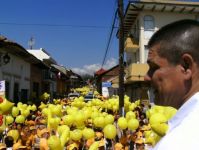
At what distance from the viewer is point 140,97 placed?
121ft

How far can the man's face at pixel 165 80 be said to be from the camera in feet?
5.64

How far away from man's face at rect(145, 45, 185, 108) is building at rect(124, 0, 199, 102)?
106 feet

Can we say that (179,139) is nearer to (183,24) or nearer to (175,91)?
(175,91)

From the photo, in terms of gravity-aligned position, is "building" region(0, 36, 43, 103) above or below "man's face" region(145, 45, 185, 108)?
above

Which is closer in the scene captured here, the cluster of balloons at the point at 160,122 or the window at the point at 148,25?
the cluster of balloons at the point at 160,122

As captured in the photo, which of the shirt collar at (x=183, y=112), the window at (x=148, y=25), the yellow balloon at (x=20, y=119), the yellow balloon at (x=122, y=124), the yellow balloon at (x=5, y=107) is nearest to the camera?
the shirt collar at (x=183, y=112)

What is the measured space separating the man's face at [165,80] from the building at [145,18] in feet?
106

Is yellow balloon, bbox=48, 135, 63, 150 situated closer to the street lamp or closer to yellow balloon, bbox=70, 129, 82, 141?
yellow balloon, bbox=70, 129, 82, 141

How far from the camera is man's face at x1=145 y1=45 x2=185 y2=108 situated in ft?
5.64

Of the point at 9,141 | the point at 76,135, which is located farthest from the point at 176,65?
the point at 9,141

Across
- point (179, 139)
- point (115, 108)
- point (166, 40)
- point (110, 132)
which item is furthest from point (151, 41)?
point (115, 108)

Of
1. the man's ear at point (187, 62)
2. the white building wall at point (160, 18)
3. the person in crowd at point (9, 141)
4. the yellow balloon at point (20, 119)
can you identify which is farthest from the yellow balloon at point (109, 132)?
the white building wall at point (160, 18)

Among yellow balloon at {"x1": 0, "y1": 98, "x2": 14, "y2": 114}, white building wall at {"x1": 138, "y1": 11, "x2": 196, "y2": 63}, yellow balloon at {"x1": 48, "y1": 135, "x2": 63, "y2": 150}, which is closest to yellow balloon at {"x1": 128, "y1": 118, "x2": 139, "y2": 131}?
yellow balloon at {"x1": 0, "y1": 98, "x2": 14, "y2": 114}

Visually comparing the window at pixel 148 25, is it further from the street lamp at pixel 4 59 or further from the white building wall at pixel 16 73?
the street lamp at pixel 4 59
